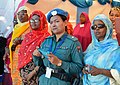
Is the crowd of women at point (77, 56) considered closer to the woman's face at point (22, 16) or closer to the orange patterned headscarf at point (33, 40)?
the orange patterned headscarf at point (33, 40)

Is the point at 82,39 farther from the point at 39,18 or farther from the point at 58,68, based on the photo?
the point at 58,68

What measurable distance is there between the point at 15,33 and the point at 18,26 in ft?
0.36

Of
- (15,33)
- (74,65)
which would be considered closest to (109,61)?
(74,65)

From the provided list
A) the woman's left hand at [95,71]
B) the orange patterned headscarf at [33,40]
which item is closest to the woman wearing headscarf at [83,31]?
the orange patterned headscarf at [33,40]

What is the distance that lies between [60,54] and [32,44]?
838mm

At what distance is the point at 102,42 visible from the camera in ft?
8.16

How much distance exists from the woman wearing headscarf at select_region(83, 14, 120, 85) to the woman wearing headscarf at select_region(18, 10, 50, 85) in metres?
0.86

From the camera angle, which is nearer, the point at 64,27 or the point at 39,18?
the point at 64,27

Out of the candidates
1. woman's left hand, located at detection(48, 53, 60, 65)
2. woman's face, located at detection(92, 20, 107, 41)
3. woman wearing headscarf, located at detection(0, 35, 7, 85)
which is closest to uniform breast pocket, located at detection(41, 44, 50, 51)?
woman's left hand, located at detection(48, 53, 60, 65)

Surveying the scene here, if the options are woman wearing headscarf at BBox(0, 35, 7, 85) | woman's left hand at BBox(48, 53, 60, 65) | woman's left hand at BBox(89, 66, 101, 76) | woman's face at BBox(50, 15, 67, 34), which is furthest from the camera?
woman wearing headscarf at BBox(0, 35, 7, 85)

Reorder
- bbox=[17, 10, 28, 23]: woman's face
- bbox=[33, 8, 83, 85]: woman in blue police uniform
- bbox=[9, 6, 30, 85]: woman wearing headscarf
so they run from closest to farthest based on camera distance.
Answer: bbox=[33, 8, 83, 85]: woman in blue police uniform, bbox=[9, 6, 30, 85]: woman wearing headscarf, bbox=[17, 10, 28, 23]: woman's face

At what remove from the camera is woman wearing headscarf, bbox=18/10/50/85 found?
3249 mm

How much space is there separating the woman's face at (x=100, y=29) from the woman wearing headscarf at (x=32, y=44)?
0.92 metres

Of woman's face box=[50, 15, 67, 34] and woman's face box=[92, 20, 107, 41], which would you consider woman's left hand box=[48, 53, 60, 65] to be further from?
woman's face box=[92, 20, 107, 41]
